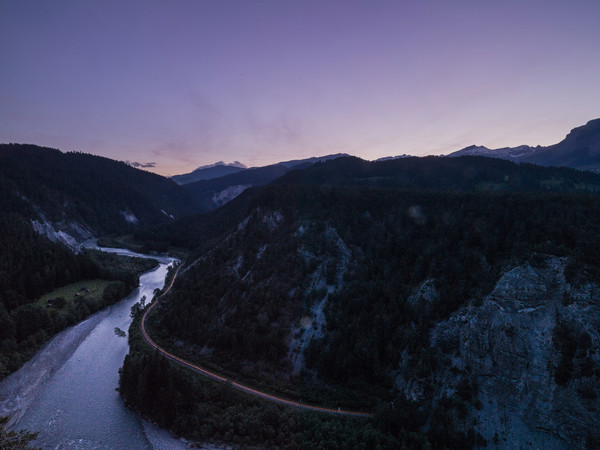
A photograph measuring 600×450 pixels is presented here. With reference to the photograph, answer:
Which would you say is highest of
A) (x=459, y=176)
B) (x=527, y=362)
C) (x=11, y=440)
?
(x=459, y=176)

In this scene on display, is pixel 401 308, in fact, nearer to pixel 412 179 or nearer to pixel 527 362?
pixel 527 362

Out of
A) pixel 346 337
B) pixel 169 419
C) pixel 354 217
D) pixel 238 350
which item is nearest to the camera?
pixel 169 419

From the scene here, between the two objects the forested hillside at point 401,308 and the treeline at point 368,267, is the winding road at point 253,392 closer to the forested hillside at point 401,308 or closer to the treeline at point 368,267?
the forested hillside at point 401,308

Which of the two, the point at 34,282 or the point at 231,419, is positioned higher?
the point at 34,282

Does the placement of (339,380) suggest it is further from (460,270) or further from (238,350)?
(460,270)

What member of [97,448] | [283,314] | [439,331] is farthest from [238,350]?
[439,331]

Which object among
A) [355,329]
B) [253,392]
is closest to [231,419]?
[253,392]
